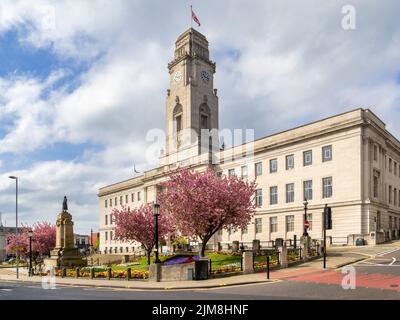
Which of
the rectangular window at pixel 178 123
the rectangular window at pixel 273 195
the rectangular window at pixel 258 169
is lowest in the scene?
the rectangular window at pixel 273 195

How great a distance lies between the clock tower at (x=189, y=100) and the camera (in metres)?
85.1

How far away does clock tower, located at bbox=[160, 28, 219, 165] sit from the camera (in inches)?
3349

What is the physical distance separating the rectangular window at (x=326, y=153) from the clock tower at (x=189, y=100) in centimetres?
3023

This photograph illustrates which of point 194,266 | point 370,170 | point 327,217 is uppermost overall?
point 370,170

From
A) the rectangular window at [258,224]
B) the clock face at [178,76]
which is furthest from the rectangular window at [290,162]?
the clock face at [178,76]

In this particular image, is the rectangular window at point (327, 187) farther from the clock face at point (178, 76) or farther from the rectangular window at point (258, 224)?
the clock face at point (178, 76)

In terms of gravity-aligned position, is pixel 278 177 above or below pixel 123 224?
above

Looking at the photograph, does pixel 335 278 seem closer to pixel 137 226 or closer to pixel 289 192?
pixel 137 226

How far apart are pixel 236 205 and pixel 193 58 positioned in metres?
59.9

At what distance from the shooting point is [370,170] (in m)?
54.0

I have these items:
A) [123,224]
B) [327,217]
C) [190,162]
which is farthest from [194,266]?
[190,162]

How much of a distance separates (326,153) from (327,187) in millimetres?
4675

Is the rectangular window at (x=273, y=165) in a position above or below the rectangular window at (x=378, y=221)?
above
